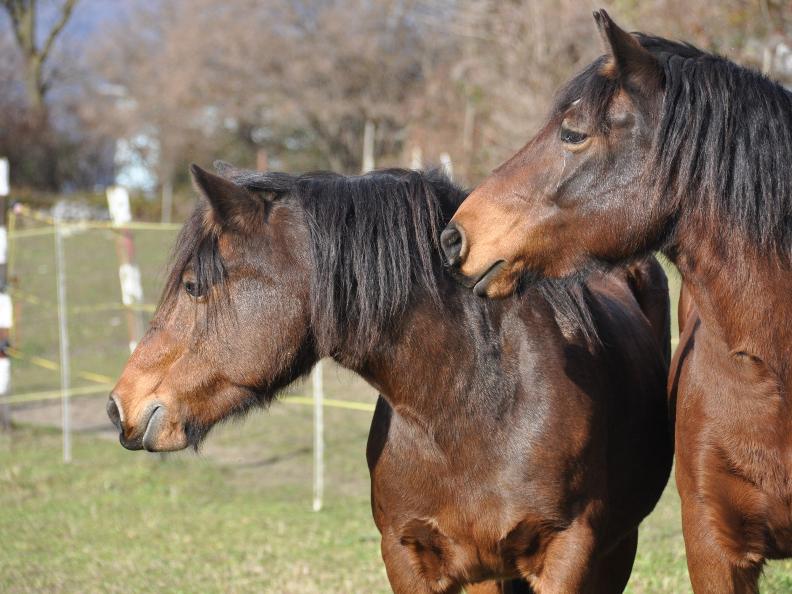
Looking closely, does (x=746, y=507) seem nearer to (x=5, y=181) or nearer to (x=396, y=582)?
(x=396, y=582)

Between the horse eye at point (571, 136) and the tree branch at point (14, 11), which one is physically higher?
the horse eye at point (571, 136)

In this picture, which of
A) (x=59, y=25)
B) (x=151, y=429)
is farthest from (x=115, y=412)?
(x=59, y=25)

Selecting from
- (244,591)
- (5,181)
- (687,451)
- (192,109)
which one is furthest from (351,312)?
(192,109)

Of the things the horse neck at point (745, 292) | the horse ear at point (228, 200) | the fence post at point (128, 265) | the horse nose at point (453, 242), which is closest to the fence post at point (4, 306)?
the fence post at point (128, 265)

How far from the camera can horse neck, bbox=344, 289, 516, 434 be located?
309 centimetres

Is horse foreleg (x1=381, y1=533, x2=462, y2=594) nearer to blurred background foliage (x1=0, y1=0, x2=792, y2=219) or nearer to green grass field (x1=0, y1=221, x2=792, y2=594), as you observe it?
green grass field (x1=0, y1=221, x2=792, y2=594)

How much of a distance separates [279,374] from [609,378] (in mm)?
1237

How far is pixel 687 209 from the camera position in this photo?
2.65 m

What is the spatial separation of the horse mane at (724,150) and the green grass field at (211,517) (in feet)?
4.56

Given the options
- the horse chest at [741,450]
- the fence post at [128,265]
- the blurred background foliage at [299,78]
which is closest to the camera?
the horse chest at [741,450]

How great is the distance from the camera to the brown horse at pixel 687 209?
2.59 meters

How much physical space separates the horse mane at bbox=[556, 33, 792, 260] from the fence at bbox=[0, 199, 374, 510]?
5010 millimetres

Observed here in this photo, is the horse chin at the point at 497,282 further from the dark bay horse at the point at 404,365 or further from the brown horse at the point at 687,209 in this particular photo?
the dark bay horse at the point at 404,365

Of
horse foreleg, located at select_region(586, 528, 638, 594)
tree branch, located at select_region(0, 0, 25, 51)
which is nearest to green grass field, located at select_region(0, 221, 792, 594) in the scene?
horse foreleg, located at select_region(586, 528, 638, 594)
